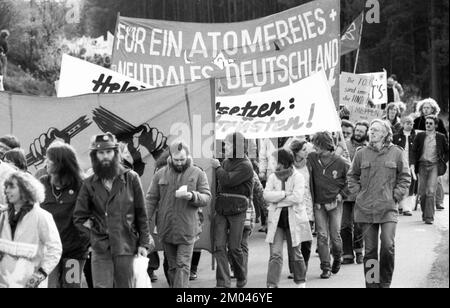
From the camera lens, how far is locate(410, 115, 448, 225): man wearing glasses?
14309 millimetres

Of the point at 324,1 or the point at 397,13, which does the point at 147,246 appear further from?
the point at 397,13

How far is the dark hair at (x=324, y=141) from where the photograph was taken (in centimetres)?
1095

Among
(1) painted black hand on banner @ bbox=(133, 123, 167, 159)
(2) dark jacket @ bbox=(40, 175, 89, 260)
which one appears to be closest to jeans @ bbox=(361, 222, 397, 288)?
(1) painted black hand on banner @ bbox=(133, 123, 167, 159)

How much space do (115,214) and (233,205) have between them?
249 cm

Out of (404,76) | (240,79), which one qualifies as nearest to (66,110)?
(240,79)

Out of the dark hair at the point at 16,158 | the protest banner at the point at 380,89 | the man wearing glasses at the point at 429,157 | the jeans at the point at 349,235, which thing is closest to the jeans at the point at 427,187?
the man wearing glasses at the point at 429,157

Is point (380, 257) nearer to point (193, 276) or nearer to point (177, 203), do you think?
point (177, 203)

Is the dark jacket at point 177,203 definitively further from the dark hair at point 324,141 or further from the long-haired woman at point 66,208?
the dark hair at point 324,141

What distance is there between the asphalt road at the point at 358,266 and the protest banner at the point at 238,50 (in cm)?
237

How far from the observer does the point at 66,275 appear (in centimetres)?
789

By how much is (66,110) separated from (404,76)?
23.4m

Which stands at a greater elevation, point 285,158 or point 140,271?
point 285,158

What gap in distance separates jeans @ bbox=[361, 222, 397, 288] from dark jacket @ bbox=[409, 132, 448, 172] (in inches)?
208

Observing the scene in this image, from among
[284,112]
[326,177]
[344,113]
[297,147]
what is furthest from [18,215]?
[344,113]
